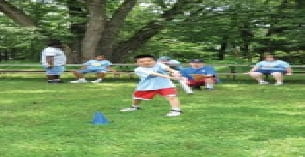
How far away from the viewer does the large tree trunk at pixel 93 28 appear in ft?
69.3

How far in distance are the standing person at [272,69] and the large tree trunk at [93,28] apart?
268 inches

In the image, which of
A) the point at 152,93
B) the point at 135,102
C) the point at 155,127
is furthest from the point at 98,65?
the point at 155,127

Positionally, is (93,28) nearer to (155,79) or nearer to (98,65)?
(98,65)

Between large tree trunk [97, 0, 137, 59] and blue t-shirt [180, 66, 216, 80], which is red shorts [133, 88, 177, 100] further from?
large tree trunk [97, 0, 137, 59]

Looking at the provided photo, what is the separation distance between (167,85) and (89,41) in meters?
12.7

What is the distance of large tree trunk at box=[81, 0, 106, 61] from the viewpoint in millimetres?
21125

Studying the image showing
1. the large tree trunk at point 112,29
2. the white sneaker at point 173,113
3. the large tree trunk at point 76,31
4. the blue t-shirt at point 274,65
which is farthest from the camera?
the large tree trunk at point 76,31

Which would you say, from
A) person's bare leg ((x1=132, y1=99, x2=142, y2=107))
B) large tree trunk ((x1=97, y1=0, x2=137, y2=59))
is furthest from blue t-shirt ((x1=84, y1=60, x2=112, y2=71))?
person's bare leg ((x1=132, y1=99, x2=142, y2=107))

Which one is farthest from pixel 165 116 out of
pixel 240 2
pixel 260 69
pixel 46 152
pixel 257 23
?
pixel 257 23

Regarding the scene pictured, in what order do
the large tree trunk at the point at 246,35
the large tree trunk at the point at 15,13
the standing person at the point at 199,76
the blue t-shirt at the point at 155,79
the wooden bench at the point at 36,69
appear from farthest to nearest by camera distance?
the large tree trunk at the point at 15,13
the large tree trunk at the point at 246,35
the wooden bench at the point at 36,69
the standing person at the point at 199,76
the blue t-shirt at the point at 155,79

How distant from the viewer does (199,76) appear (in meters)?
14.9

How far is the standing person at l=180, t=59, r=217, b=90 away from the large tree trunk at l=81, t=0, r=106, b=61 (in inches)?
268

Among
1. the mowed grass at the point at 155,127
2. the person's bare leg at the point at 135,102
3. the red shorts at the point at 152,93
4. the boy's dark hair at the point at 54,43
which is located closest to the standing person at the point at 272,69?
the mowed grass at the point at 155,127

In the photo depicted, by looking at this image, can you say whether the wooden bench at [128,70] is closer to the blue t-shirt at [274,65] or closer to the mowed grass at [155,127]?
the blue t-shirt at [274,65]
